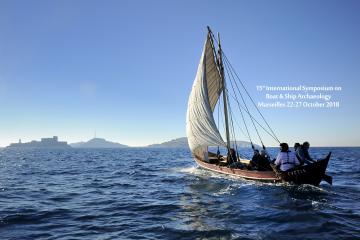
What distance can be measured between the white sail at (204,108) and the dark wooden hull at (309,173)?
368 inches

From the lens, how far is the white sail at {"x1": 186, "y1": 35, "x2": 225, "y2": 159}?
105 feet

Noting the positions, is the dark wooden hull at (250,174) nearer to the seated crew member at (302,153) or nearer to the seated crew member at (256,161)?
the seated crew member at (256,161)

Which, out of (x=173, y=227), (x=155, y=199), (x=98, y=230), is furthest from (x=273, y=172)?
(x=98, y=230)

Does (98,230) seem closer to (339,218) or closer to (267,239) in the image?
(267,239)

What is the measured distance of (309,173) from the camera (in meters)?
22.1

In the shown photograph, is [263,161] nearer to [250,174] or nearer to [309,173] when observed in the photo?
[250,174]

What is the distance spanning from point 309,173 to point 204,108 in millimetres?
12864

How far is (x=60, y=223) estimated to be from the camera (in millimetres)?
13797

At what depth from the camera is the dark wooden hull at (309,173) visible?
71.6 feet

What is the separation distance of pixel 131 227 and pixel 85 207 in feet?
16.4

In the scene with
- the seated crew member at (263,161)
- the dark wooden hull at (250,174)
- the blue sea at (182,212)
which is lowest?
the blue sea at (182,212)

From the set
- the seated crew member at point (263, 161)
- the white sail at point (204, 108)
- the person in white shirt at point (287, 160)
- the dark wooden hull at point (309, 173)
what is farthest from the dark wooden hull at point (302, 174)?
the white sail at point (204, 108)

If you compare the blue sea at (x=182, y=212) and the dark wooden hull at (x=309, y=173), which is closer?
the blue sea at (x=182, y=212)

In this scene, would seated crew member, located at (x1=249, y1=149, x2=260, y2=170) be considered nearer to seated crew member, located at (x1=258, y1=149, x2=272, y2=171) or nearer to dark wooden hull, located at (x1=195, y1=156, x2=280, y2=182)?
seated crew member, located at (x1=258, y1=149, x2=272, y2=171)
